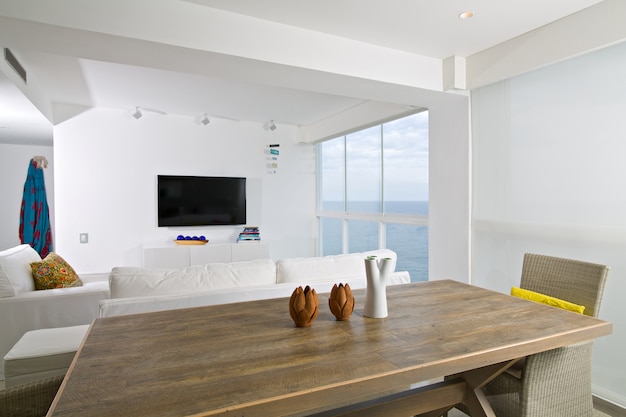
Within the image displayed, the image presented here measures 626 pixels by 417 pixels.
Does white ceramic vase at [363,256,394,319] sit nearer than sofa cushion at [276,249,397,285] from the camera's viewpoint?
Yes

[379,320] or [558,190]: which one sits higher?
[558,190]

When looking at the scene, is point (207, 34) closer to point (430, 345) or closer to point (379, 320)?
point (379, 320)

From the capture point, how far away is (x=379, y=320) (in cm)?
164

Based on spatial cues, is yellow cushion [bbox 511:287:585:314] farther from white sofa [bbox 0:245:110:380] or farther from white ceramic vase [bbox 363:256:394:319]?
white sofa [bbox 0:245:110:380]

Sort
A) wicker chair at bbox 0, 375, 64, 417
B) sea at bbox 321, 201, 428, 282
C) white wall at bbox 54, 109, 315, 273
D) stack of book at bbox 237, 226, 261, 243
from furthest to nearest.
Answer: stack of book at bbox 237, 226, 261, 243 → white wall at bbox 54, 109, 315, 273 → sea at bbox 321, 201, 428, 282 → wicker chair at bbox 0, 375, 64, 417

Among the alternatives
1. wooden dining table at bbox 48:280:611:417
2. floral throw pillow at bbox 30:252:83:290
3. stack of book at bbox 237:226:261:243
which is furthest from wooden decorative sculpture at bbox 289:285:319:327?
stack of book at bbox 237:226:261:243

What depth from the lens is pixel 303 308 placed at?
5.03 feet

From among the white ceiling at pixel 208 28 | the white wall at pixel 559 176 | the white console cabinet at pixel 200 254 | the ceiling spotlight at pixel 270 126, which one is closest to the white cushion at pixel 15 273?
the white ceiling at pixel 208 28

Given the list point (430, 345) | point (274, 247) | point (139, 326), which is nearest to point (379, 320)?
point (430, 345)

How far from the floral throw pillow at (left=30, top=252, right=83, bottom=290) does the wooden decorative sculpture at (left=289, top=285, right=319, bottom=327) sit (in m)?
2.69

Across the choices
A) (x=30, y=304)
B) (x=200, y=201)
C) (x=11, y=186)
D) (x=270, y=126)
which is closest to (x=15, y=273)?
(x=30, y=304)

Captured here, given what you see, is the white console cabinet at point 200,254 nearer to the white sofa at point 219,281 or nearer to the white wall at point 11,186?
the white wall at point 11,186

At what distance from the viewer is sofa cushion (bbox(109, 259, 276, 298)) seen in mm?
2320

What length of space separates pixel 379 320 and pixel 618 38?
2422 mm
